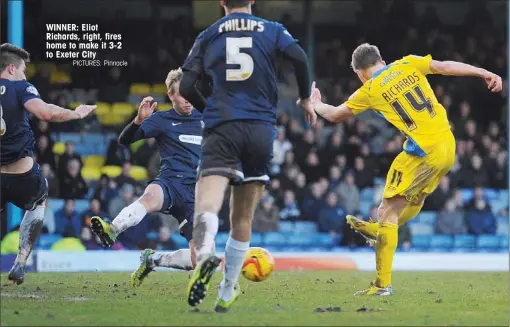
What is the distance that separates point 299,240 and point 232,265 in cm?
1222

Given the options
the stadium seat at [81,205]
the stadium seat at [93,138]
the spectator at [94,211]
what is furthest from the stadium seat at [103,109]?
the spectator at [94,211]

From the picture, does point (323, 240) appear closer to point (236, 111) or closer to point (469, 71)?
point (469, 71)

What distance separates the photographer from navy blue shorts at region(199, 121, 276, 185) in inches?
298

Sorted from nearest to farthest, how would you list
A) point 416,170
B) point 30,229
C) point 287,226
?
point 416,170, point 30,229, point 287,226

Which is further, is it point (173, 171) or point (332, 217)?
point (332, 217)

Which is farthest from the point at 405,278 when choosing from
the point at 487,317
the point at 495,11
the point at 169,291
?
the point at 495,11

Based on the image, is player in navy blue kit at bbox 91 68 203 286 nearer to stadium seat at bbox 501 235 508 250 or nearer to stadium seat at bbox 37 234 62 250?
stadium seat at bbox 37 234 62 250

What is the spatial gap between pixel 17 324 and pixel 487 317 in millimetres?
3549

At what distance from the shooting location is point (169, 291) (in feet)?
34.1

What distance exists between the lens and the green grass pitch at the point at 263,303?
737cm

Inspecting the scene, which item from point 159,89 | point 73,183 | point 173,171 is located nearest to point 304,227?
point 73,183

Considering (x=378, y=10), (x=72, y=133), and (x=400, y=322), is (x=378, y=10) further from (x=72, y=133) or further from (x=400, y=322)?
(x=400, y=322)

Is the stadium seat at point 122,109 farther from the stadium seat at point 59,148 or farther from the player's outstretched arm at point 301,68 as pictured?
the player's outstretched arm at point 301,68

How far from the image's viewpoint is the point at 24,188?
415 inches
